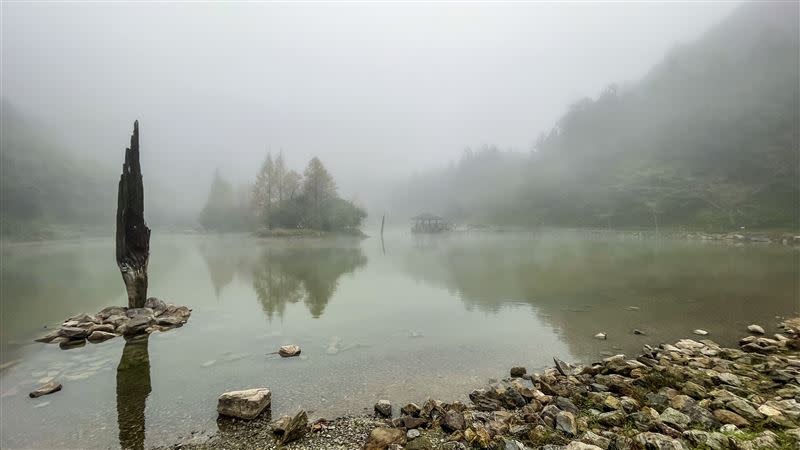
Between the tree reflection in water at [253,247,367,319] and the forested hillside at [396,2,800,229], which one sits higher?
the forested hillside at [396,2,800,229]

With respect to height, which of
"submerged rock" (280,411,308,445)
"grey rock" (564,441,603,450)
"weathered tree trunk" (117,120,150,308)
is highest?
"weathered tree trunk" (117,120,150,308)

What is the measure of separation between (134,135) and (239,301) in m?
9.12

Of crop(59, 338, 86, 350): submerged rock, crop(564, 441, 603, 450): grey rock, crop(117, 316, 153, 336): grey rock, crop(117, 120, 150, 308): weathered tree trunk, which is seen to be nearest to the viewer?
crop(564, 441, 603, 450): grey rock

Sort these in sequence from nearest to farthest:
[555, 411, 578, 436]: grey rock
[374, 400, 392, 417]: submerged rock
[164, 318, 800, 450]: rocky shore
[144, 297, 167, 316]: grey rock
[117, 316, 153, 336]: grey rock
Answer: [164, 318, 800, 450]: rocky shore → [555, 411, 578, 436]: grey rock → [374, 400, 392, 417]: submerged rock → [117, 316, 153, 336]: grey rock → [144, 297, 167, 316]: grey rock

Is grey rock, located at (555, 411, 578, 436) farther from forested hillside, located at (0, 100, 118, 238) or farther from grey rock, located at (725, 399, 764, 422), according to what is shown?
forested hillside, located at (0, 100, 118, 238)

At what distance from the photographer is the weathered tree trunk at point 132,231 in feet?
49.1

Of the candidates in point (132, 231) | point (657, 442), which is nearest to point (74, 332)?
point (132, 231)

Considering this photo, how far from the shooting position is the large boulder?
6820 millimetres

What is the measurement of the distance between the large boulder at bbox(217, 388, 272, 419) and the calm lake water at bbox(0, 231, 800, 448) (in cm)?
35

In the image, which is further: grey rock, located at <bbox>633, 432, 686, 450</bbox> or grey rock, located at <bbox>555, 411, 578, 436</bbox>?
grey rock, located at <bbox>555, 411, 578, 436</bbox>

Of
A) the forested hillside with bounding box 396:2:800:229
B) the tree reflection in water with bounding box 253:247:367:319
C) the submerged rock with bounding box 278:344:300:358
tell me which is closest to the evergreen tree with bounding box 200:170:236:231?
the tree reflection in water with bounding box 253:247:367:319

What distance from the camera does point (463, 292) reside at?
1953 centimetres

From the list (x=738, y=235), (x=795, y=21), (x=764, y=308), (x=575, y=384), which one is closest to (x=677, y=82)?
(x=795, y=21)

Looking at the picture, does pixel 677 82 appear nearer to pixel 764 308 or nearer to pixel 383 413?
pixel 764 308
